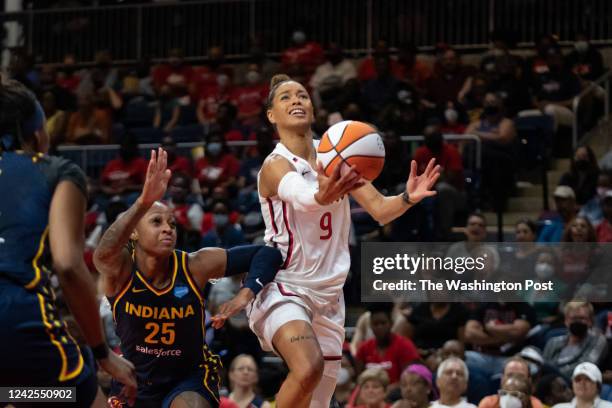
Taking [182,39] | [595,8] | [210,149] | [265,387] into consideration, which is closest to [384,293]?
[265,387]

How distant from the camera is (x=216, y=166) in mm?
14766

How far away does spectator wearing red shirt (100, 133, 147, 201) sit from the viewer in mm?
15039

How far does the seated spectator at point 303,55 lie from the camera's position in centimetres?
1736

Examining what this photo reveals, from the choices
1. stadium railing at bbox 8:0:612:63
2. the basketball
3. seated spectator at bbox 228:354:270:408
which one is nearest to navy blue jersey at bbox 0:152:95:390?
the basketball

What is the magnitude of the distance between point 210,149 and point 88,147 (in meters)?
2.31

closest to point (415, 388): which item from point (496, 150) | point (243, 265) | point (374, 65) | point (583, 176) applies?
point (243, 265)

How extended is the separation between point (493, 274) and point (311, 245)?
4.83m

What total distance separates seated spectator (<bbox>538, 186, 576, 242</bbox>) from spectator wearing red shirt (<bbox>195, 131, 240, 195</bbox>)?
13.3ft

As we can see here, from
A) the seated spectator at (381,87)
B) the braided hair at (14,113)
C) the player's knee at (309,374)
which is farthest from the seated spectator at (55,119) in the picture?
the braided hair at (14,113)

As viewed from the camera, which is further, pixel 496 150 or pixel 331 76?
pixel 331 76

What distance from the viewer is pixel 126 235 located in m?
6.46

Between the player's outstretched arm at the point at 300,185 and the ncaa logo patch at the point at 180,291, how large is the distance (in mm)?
741

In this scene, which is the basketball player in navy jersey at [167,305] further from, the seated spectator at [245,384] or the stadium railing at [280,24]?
the stadium railing at [280,24]

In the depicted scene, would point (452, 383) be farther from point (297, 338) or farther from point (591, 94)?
point (591, 94)
